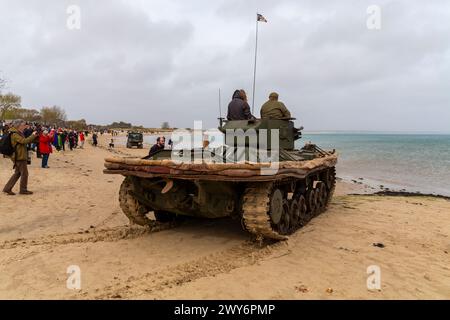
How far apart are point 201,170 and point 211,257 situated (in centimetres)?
127

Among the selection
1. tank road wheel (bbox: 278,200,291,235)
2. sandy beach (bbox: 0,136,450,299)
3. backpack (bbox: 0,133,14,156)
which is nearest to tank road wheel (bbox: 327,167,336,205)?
sandy beach (bbox: 0,136,450,299)

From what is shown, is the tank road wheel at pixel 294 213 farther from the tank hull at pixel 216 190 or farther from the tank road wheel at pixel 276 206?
the tank road wheel at pixel 276 206

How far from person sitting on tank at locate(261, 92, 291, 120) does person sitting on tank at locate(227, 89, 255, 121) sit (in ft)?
1.61

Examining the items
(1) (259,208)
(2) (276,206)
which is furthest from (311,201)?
(1) (259,208)

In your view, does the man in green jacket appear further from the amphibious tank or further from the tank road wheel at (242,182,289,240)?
the tank road wheel at (242,182,289,240)

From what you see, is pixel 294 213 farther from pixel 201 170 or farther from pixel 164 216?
pixel 201 170

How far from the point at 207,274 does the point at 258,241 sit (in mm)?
1589

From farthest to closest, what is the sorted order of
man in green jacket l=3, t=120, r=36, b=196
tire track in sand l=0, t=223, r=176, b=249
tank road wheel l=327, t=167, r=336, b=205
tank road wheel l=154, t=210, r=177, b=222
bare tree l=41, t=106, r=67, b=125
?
bare tree l=41, t=106, r=67, b=125 < tank road wheel l=327, t=167, r=336, b=205 < man in green jacket l=3, t=120, r=36, b=196 < tank road wheel l=154, t=210, r=177, b=222 < tire track in sand l=0, t=223, r=176, b=249

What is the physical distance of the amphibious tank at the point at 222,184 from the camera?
18.7ft

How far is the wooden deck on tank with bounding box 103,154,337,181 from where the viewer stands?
18.3 feet
